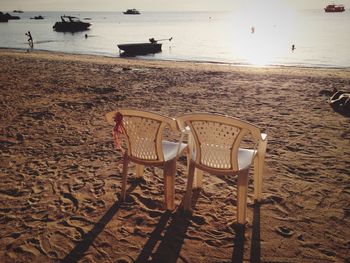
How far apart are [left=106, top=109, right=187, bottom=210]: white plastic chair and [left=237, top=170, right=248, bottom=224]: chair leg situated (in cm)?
82

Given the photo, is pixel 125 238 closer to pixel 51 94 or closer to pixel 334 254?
pixel 334 254

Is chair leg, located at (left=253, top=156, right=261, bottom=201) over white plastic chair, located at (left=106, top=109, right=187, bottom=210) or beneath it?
beneath

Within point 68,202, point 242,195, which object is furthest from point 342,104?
point 68,202

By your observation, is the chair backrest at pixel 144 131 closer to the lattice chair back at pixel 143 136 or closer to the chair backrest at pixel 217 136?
the lattice chair back at pixel 143 136

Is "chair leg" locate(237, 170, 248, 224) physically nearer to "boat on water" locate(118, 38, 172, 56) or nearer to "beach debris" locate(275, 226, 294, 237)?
"beach debris" locate(275, 226, 294, 237)

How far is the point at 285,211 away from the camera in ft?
12.7

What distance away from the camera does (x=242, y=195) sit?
345 centimetres

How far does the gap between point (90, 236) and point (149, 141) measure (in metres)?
1.30

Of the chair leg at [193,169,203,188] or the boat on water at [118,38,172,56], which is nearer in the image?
the chair leg at [193,169,203,188]

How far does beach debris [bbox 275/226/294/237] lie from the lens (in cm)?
344

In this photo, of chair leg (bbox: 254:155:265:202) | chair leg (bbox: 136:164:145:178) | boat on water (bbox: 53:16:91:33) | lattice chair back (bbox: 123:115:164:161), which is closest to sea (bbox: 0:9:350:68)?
boat on water (bbox: 53:16:91:33)

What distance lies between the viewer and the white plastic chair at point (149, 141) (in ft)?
11.2

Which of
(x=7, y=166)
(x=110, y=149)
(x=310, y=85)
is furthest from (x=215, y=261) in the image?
(x=310, y=85)

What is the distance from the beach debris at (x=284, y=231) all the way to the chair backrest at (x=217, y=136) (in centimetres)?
94
